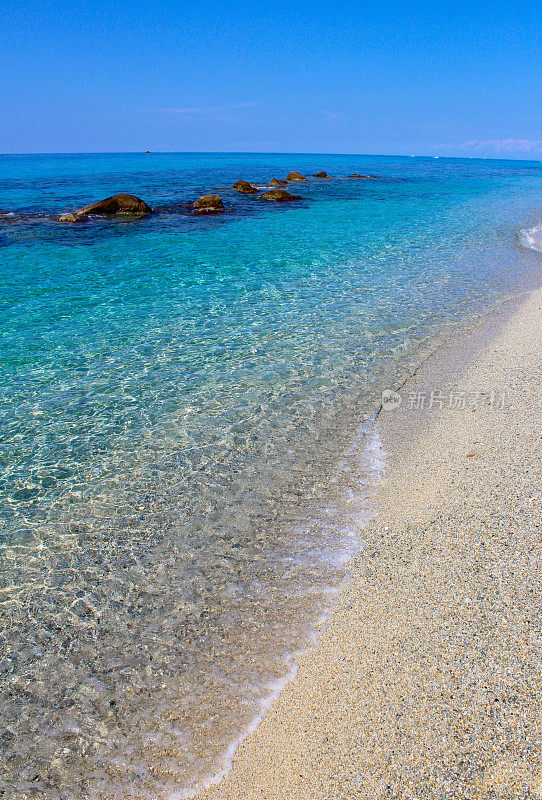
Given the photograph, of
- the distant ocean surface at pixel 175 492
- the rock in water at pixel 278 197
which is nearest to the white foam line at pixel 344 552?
the distant ocean surface at pixel 175 492

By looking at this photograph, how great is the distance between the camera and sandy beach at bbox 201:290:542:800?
9.00 ft

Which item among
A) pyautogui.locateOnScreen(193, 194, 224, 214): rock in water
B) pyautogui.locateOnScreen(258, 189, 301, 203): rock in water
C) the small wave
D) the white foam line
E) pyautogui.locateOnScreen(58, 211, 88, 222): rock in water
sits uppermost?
pyautogui.locateOnScreen(258, 189, 301, 203): rock in water

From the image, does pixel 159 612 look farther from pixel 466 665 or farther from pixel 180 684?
pixel 466 665

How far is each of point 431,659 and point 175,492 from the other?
3.35 m

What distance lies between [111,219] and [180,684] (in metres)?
27.2

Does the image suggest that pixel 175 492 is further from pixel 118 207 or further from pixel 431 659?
pixel 118 207

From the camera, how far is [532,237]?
22531 millimetres

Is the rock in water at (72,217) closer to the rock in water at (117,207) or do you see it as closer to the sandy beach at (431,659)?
the rock in water at (117,207)

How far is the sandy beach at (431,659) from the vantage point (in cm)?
274

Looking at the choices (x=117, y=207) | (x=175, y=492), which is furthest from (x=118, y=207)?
(x=175, y=492)

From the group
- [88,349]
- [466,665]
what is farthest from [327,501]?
[88,349]

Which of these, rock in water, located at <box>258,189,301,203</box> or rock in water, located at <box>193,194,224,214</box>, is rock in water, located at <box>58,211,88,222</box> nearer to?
rock in water, located at <box>193,194,224,214</box>

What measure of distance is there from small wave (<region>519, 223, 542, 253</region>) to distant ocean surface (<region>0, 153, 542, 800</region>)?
670 cm

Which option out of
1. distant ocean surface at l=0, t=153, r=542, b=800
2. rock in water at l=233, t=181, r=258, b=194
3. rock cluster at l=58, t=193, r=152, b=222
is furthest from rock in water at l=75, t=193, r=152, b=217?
rock in water at l=233, t=181, r=258, b=194
